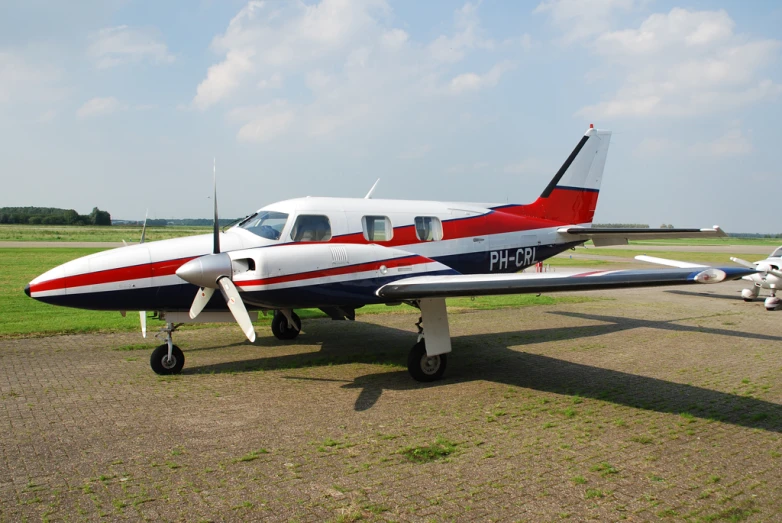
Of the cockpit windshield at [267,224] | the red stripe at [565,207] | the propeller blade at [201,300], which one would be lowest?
the propeller blade at [201,300]

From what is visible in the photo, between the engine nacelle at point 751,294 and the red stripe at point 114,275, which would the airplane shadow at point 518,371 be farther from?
the engine nacelle at point 751,294

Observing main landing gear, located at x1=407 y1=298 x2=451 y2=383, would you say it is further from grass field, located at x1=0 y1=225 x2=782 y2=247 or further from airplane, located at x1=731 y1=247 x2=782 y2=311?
grass field, located at x1=0 y1=225 x2=782 y2=247

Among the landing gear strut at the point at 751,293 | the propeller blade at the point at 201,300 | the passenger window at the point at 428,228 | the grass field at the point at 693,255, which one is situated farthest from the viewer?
the grass field at the point at 693,255

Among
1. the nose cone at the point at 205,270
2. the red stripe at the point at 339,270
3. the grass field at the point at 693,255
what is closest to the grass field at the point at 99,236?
the grass field at the point at 693,255

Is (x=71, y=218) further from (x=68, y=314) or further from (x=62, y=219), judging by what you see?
(x=68, y=314)

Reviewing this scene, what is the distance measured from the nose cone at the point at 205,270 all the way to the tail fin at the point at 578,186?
7353 millimetres

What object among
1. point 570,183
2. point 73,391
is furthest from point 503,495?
point 570,183

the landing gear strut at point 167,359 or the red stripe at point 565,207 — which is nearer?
the landing gear strut at point 167,359

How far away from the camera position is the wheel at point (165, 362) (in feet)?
28.1

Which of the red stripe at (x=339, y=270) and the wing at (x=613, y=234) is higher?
the wing at (x=613, y=234)

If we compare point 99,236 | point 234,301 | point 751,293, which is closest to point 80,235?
point 99,236

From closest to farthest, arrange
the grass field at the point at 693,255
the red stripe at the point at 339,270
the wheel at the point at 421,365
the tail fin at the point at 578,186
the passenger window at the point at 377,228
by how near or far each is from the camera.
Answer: the red stripe at the point at 339,270, the wheel at the point at 421,365, the passenger window at the point at 377,228, the tail fin at the point at 578,186, the grass field at the point at 693,255

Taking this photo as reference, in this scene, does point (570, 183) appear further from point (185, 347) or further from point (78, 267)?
point (78, 267)

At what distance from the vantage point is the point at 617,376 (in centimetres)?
901
